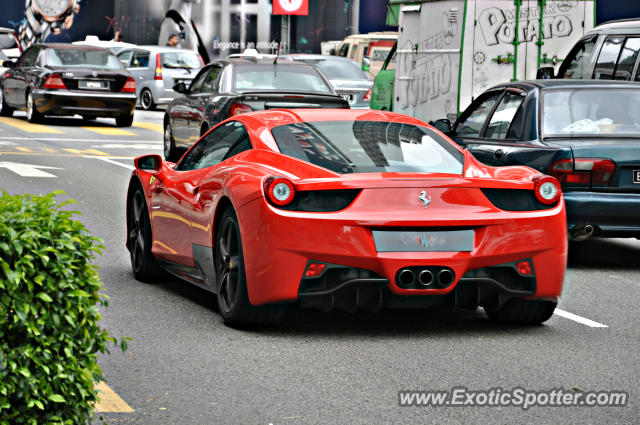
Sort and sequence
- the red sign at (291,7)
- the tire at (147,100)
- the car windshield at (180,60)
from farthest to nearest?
the red sign at (291,7)
the tire at (147,100)
the car windshield at (180,60)

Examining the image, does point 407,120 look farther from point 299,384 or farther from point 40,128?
point 40,128

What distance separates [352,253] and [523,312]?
4.28 feet

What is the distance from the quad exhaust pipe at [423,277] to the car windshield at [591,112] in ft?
11.3

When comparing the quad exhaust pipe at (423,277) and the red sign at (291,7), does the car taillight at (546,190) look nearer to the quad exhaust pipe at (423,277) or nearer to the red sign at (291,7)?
the quad exhaust pipe at (423,277)

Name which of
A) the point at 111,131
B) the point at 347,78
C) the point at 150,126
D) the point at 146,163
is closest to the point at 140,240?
the point at 146,163

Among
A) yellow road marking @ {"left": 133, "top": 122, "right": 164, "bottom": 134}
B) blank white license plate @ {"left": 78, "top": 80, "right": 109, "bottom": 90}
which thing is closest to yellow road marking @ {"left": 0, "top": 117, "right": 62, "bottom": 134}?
blank white license plate @ {"left": 78, "top": 80, "right": 109, "bottom": 90}

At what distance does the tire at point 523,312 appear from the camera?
7208 mm

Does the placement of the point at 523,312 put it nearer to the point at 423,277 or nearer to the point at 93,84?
the point at 423,277

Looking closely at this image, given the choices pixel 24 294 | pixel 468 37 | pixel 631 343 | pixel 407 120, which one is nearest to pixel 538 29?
pixel 468 37

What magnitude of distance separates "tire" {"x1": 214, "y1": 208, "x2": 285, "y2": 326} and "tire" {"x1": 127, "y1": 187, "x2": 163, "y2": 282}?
142cm

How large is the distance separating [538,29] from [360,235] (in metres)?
11.6

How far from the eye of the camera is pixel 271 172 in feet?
22.4

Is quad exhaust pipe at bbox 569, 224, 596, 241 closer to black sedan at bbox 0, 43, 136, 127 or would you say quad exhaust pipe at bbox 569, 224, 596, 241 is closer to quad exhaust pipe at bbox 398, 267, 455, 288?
quad exhaust pipe at bbox 398, 267, 455, 288

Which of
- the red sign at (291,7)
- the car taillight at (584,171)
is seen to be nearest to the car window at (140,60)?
the red sign at (291,7)
